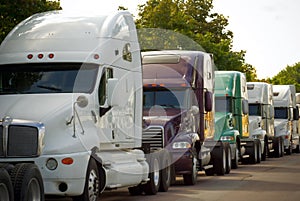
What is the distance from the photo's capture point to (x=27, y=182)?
13227mm

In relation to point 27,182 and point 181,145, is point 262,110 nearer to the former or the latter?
point 181,145

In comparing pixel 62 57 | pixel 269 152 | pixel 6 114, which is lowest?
pixel 269 152

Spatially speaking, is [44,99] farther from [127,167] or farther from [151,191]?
[151,191]

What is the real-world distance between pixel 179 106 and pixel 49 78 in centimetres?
752

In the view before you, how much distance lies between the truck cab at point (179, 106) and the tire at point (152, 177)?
0.79 metres

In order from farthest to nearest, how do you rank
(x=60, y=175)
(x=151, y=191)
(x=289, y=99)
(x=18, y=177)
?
(x=289, y=99) → (x=151, y=191) → (x=60, y=175) → (x=18, y=177)

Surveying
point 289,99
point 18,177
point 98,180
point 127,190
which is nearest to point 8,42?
point 98,180

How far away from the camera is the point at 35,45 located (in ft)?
53.8

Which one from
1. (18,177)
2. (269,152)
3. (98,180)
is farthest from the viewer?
(269,152)

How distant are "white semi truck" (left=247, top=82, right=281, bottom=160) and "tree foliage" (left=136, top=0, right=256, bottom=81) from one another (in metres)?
4.36

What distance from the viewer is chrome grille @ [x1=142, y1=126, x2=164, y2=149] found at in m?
21.2

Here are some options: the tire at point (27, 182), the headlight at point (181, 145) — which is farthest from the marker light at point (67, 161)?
the headlight at point (181, 145)

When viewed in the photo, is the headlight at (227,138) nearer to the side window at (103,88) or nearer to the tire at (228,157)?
the tire at (228,157)

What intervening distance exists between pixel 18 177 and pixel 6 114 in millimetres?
2254
